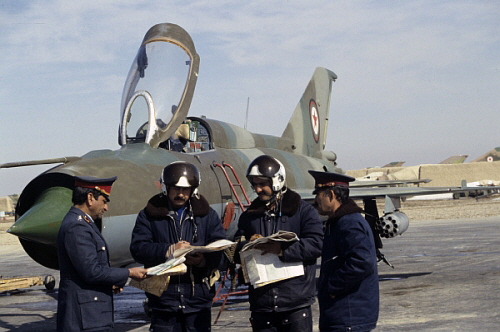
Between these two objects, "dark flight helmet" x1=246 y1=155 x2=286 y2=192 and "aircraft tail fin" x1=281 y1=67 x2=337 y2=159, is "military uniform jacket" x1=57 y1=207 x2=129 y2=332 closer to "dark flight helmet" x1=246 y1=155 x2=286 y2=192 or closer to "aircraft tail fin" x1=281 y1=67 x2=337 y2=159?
"dark flight helmet" x1=246 y1=155 x2=286 y2=192

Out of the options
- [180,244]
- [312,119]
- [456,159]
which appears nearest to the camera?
[180,244]

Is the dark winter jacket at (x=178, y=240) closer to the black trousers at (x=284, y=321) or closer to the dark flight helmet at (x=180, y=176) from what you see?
the dark flight helmet at (x=180, y=176)

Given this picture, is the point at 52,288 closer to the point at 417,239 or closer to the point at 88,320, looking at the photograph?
the point at 88,320

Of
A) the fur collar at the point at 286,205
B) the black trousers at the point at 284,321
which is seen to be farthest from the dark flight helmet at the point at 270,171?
the black trousers at the point at 284,321

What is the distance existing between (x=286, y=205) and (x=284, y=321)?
2.93ft

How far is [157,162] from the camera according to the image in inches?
326

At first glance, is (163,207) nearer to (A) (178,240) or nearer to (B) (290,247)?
(A) (178,240)

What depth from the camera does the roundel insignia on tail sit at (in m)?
15.7

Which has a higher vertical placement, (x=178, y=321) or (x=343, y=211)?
(x=343, y=211)

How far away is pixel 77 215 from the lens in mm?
4707

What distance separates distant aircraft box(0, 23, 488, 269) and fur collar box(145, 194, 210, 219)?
195cm

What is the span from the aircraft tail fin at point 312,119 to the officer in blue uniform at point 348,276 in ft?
31.6

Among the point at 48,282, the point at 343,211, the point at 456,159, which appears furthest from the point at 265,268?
the point at 456,159

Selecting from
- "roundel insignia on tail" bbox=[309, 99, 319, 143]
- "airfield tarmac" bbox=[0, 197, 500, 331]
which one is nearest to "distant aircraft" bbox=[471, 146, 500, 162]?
"airfield tarmac" bbox=[0, 197, 500, 331]
